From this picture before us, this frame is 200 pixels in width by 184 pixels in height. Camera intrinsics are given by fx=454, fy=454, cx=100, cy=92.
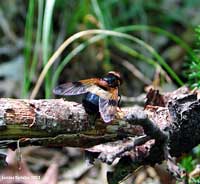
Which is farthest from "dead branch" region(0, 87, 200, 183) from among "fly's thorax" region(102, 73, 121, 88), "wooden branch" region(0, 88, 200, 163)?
"fly's thorax" region(102, 73, 121, 88)

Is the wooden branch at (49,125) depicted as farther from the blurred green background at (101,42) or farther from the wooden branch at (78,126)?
the blurred green background at (101,42)

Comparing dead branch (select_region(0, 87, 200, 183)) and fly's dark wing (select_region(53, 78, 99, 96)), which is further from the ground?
fly's dark wing (select_region(53, 78, 99, 96))

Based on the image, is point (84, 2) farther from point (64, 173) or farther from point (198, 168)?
point (198, 168)

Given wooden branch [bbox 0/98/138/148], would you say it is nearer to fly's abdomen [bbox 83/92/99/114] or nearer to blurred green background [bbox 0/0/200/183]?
fly's abdomen [bbox 83/92/99/114]

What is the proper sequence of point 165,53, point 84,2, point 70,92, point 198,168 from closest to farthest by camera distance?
point 70,92, point 198,168, point 84,2, point 165,53

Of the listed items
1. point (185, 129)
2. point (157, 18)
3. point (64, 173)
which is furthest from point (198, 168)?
point (157, 18)

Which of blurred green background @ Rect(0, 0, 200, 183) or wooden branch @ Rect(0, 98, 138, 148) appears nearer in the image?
wooden branch @ Rect(0, 98, 138, 148)
